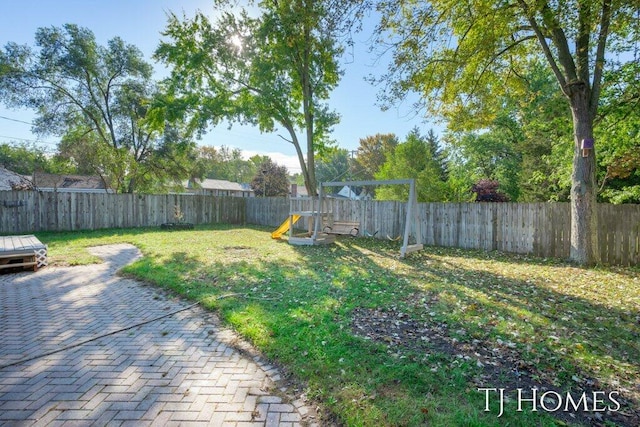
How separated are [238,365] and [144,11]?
9993 mm

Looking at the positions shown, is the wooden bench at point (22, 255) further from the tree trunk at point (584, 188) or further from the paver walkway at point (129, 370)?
the tree trunk at point (584, 188)

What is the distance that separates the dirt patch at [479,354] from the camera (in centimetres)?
202

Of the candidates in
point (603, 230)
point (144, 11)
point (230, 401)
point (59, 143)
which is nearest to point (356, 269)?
point (230, 401)

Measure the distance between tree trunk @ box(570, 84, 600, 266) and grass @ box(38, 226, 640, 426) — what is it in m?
0.58

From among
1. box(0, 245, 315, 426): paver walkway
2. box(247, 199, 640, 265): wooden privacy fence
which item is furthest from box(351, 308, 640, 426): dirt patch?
box(247, 199, 640, 265): wooden privacy fence

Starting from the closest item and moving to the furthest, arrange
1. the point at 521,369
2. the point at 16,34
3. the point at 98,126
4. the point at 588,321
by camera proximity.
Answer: the point at 521,369 → the point at 588,321 → the point at 16,34 → the point at 98,126

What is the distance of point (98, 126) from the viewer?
17.7m

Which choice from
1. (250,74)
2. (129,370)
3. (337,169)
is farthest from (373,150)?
(129,370)

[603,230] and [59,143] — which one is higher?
[59,143]

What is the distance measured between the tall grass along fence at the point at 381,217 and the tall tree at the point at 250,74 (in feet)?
11.9

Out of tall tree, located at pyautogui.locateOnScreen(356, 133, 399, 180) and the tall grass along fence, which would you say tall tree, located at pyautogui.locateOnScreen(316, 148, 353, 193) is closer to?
tall tree, located at pyautogui.locateOnScreen(356, 133, 399, 180)

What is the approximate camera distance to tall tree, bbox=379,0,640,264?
220 inches

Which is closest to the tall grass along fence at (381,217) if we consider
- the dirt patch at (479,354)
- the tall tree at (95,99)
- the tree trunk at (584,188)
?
the tree trunk at (584,188)

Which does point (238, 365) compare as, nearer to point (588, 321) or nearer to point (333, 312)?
point (333, 312)
